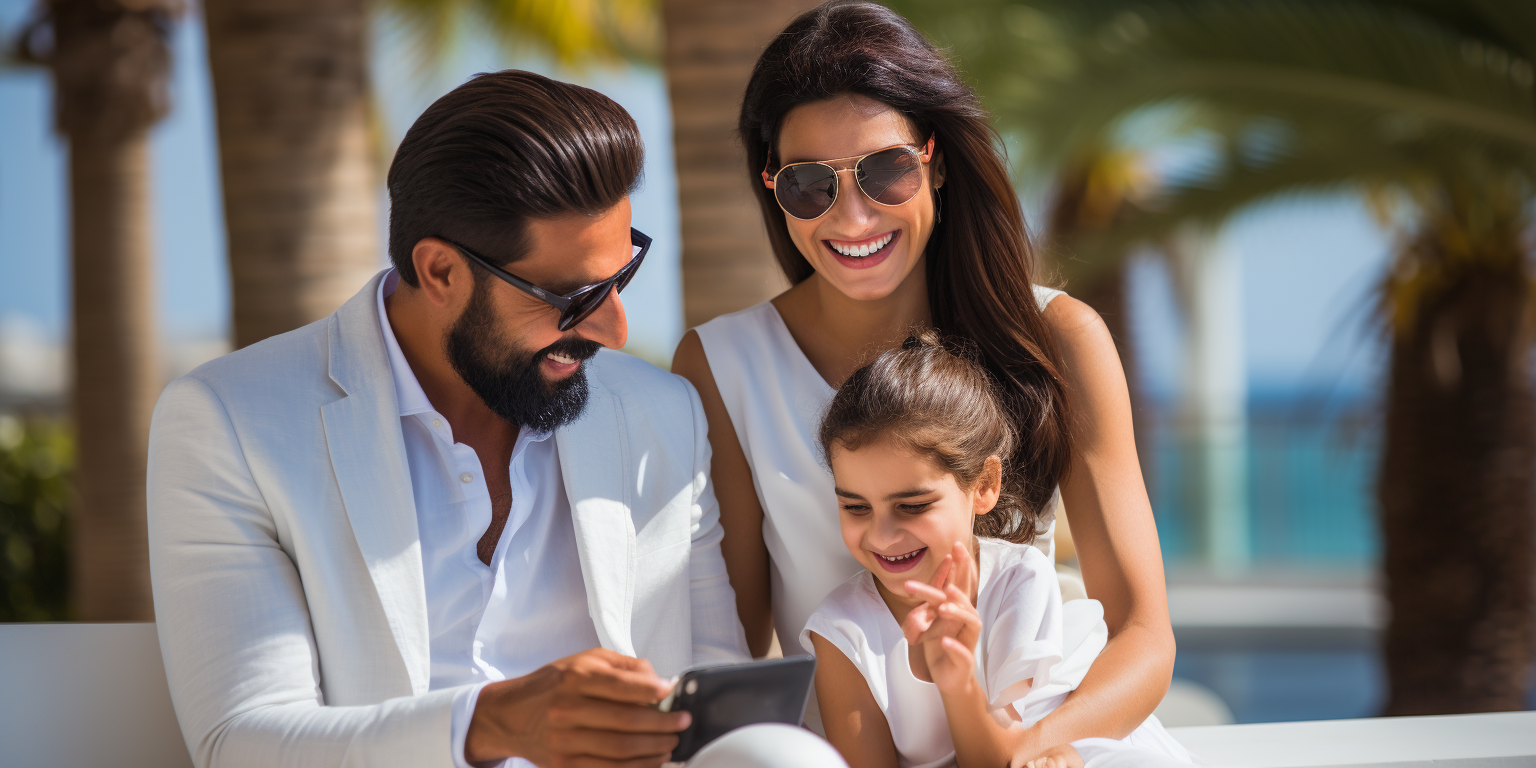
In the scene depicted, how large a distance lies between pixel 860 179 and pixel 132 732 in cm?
223

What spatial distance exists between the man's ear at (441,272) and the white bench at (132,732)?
1187mm

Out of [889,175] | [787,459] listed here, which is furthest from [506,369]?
[889,175]

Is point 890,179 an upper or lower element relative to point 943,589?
upper

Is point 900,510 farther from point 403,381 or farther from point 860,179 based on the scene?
point 403,381

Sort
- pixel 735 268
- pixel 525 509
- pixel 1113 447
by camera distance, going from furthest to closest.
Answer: pixel 735 268 → pixel 1113 447 → pixel 525 509

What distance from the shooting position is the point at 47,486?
380 inches

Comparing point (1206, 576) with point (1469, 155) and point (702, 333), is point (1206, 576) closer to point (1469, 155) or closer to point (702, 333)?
point (1469, 155)

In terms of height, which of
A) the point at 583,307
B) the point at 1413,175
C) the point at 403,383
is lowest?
the point at 403,383

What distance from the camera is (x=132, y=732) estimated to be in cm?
290

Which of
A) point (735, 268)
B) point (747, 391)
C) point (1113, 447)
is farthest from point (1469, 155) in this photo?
point (747, 391)

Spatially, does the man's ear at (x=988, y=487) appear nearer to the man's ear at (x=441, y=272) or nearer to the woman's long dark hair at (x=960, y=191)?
the woman's long dark hair at (x=960, y=191)

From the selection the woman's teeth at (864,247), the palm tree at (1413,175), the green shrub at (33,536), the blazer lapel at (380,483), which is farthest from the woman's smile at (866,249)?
the green shrub at (33,536)

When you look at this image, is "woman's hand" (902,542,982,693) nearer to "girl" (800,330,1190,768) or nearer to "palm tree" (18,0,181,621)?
"girl" (800,330,1190,768)

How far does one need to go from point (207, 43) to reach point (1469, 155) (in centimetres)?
691
